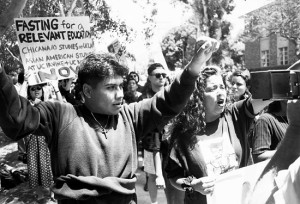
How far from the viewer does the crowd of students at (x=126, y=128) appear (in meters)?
2.51

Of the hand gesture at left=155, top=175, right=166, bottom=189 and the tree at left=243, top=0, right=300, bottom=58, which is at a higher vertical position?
the tree at left=243, top=0, right=300, bottom=58

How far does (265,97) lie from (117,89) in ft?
4.36

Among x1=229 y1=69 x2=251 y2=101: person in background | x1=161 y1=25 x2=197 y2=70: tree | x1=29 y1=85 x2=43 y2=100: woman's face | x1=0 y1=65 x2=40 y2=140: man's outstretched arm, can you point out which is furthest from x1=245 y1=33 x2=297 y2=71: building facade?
x1=0 y1=65 x2=40 y2=140: man's outstretched arm

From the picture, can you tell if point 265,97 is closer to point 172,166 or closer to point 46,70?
point 172,166

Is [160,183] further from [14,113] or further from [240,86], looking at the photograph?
[14,113]

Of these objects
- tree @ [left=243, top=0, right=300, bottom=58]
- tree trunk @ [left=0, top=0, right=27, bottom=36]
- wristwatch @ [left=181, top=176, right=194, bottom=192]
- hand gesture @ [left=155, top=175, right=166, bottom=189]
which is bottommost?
hand gesture @ [left=155, top=175, right=166, bottom=189]

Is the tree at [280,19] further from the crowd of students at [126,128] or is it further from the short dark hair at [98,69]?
the short dark hair at [98,69]

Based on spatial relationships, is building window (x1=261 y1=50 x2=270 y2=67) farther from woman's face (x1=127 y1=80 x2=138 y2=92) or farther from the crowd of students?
the crowd of students

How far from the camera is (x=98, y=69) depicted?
9.06ft

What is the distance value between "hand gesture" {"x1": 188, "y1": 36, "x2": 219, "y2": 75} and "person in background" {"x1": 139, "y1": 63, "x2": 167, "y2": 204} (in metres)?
2.56

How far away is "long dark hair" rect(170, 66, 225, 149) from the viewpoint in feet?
10.9

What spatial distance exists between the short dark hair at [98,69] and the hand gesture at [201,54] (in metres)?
0.47

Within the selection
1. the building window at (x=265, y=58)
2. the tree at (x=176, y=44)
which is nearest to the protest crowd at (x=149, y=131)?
the building window at (x=265, y=58)

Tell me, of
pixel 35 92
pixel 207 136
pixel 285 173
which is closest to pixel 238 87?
pixel 35 92
